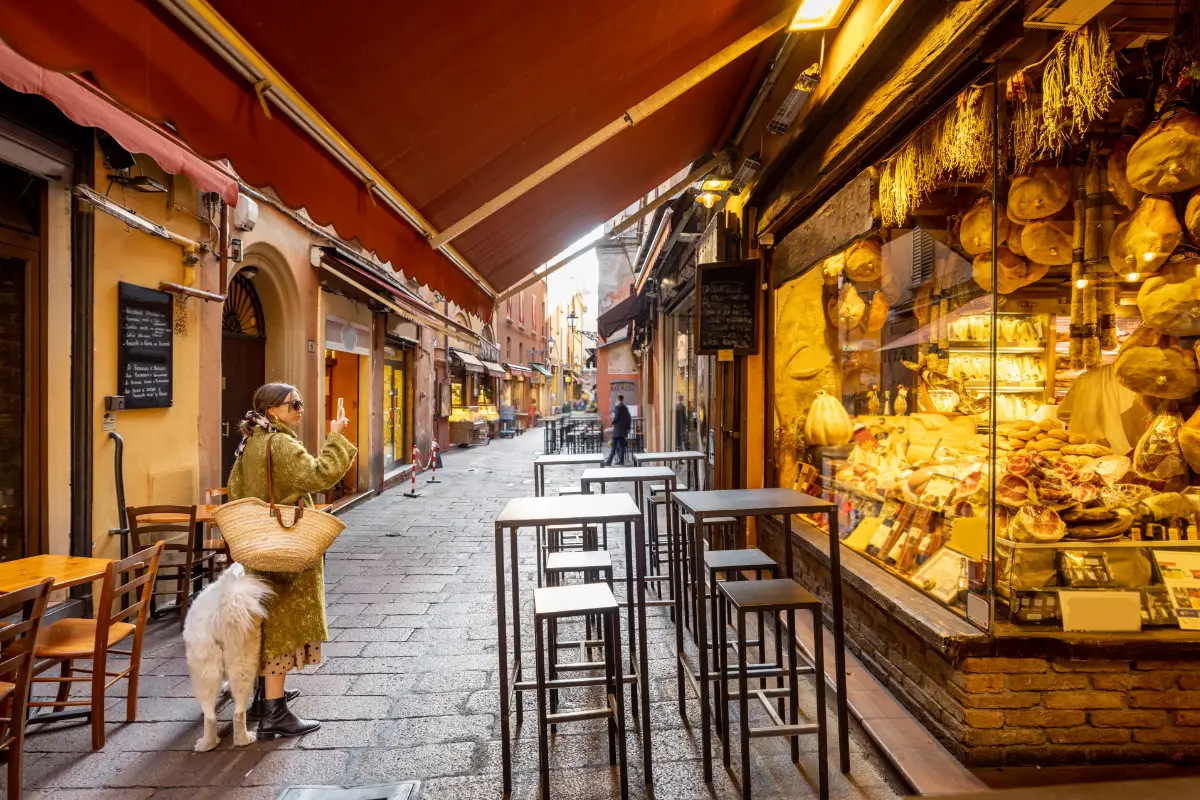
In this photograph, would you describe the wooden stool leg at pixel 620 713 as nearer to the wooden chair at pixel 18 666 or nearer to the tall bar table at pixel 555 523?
the tall bar table at pixel 555 523

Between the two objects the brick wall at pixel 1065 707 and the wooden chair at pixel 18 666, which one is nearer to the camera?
the wooden chair at pixel 18 666

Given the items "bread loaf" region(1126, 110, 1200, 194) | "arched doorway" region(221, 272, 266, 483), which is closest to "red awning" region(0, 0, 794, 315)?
"bread loaf" region(1126, 110, 1200, 194)

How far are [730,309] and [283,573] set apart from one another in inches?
152

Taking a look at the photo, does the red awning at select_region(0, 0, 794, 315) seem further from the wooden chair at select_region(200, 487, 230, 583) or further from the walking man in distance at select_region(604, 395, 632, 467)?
the walking man in distance at select_region(604, 395, 632, 467)

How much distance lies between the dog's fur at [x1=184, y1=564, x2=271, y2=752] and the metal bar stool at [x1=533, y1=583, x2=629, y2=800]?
1.47 metres

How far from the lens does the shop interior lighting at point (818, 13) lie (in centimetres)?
349

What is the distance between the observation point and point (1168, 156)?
8.33 ft

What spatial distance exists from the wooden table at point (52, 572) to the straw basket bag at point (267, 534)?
773mm

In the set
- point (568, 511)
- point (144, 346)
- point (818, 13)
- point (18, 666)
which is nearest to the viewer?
point (18, 666)

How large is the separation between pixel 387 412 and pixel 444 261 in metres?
8.82

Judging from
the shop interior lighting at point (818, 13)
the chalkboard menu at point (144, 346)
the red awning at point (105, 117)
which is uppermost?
the shop interior lighting at point (818, 13)

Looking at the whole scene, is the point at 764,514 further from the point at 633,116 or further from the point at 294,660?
the point at 633,116

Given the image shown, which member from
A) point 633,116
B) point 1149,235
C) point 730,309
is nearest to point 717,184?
point 730,309

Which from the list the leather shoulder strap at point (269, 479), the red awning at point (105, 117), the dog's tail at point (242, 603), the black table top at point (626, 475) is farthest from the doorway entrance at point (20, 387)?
the black table top at point (626, 475)
